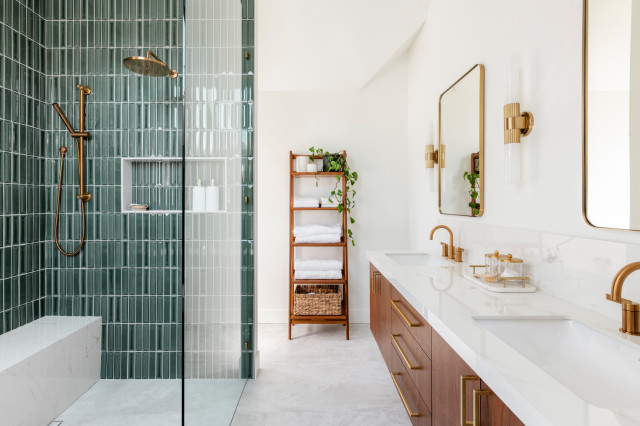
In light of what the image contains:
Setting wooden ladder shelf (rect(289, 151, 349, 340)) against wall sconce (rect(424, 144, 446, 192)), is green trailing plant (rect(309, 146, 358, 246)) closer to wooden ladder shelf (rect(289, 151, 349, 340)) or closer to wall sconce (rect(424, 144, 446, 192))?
wooden ladder shelf (rect(289, 151, 349, 340))

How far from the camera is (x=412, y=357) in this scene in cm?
160

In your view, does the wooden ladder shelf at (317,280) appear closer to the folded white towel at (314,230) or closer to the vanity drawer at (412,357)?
the folded white towel at (314,230)

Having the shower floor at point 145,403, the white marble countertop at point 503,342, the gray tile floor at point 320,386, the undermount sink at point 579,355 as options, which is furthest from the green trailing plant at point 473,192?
the shower floor at point 145,403

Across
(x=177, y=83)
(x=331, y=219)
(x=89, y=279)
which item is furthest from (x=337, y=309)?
(x=177, y=83)

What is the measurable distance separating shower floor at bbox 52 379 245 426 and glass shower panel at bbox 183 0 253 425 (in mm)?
13

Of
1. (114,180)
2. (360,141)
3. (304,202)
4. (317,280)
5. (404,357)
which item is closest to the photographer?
(404,357)

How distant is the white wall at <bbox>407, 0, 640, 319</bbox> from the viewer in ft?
4.04

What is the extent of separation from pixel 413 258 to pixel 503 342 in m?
1.62

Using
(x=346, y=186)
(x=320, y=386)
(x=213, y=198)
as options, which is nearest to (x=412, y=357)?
(x=320, y=386)

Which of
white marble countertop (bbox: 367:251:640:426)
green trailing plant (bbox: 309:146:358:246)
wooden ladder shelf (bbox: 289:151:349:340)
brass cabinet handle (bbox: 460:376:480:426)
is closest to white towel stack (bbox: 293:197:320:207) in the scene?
wooden ladder shelf (bbox: 289:151:349:340)

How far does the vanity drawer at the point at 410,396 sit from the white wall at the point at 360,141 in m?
1.64

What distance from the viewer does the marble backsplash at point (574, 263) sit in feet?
3.59

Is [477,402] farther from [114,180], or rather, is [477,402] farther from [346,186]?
[346,186]

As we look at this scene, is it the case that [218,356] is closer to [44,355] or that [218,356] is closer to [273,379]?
[273,379]
